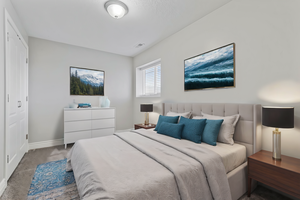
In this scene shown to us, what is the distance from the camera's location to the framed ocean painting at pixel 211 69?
2275 mm

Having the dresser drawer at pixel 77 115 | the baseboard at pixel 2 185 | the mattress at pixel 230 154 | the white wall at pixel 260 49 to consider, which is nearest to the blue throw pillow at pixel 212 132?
the mattress at pixel 230 154

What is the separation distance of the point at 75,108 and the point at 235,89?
357cm

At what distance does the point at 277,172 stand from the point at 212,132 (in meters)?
0.73

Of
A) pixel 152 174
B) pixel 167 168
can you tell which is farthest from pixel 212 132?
pixel 152 174

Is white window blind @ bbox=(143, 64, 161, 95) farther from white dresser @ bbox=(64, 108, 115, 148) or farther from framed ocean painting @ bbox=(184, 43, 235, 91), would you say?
white dresser @ bbox=(64, 108, 115, 148)

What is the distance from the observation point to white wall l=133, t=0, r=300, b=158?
169cm

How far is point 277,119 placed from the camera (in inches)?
60.4

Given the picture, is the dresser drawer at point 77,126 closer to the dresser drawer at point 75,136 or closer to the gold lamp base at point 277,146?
the dresser drawer at point 75,136

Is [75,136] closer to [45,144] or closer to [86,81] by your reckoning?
[45,144]

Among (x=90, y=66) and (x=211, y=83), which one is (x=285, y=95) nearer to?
(x=211, y=83)

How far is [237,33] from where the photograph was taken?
2.19 m

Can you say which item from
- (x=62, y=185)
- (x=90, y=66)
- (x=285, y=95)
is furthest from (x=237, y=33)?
(x=90, y=66)

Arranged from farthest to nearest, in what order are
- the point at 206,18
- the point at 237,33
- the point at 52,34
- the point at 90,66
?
the point at 90,66, the point at 52,34, the point at 206,18, the point at 237,33

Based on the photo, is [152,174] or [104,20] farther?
[104,20]
